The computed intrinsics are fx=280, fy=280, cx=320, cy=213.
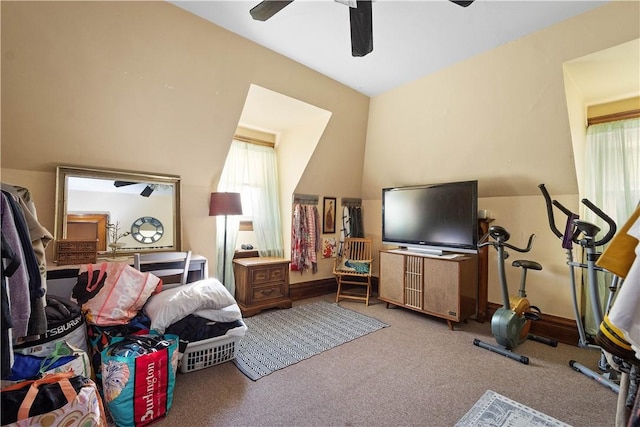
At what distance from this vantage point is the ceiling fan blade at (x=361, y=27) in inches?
66.6

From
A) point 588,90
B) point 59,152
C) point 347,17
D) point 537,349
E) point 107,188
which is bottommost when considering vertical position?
point 537,349

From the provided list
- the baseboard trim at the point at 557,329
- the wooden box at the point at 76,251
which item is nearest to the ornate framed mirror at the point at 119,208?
the wooden box at the point at 76,251

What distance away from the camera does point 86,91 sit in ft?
7.48

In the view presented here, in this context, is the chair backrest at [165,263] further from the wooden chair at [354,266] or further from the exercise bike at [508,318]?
the exercise bike at [508,318]

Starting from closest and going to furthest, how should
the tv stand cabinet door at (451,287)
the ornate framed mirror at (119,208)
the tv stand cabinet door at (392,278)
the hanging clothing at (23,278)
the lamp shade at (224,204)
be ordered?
1. the hanging clothing at (23,278)
2. the ornate framed mirror at (119,208)
3. the tv stand cabinet door at (451,287)
4. the lamp shade at (224,204)
5. the tv stand cabinet door at (392,278)

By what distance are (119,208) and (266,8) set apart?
2308mm

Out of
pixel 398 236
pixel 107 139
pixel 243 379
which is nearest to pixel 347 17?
pixel 107 139

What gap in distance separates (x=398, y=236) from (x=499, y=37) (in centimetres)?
240

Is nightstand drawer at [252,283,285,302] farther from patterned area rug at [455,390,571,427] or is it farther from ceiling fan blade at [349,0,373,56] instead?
ceiling fan blade at [349,0,373,56]

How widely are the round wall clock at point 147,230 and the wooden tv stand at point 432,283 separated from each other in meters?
2.74

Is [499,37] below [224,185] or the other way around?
the other way around

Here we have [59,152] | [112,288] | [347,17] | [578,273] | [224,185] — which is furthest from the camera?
[224,185]

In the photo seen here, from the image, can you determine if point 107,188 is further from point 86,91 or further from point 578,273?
point 578,273

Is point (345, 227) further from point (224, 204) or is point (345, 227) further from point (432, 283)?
point (224, 204)
